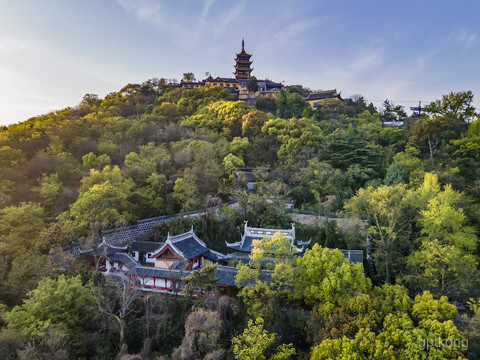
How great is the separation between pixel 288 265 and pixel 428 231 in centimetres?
831

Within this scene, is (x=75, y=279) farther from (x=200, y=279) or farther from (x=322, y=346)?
(x=322, y=346)

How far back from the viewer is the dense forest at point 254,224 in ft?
33.1

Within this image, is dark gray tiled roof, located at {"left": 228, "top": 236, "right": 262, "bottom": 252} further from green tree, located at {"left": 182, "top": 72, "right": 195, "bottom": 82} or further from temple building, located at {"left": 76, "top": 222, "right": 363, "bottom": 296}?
green tree, located at {"left": 182, "top": 72, "right": 195, "bottom": 82}

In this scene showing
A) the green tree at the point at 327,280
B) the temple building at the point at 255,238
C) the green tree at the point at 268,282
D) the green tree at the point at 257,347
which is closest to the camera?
the green tree at the point at 257,347

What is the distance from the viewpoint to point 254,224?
20.8m

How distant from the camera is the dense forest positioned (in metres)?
10.1

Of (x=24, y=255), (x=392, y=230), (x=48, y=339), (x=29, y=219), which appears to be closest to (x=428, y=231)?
(x=392, y=230)

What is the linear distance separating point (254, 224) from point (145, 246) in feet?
23.9

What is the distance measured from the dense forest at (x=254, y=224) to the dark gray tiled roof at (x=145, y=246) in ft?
4.24

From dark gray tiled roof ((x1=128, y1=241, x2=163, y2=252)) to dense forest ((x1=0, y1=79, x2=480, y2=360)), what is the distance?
4.24 feet

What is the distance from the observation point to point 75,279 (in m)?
12.3

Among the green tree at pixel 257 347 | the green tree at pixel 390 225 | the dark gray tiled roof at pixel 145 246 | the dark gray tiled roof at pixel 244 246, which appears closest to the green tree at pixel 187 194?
the dark gray tiled roof at pixel 145 246

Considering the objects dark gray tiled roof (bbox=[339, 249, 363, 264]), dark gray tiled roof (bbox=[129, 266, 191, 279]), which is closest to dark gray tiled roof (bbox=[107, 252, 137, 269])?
dark gray tiled roof (bbox=[129, 266, 191, 279])

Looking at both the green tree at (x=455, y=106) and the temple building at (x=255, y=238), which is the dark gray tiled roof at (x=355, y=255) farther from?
the green tree at (x=455, y=106)
